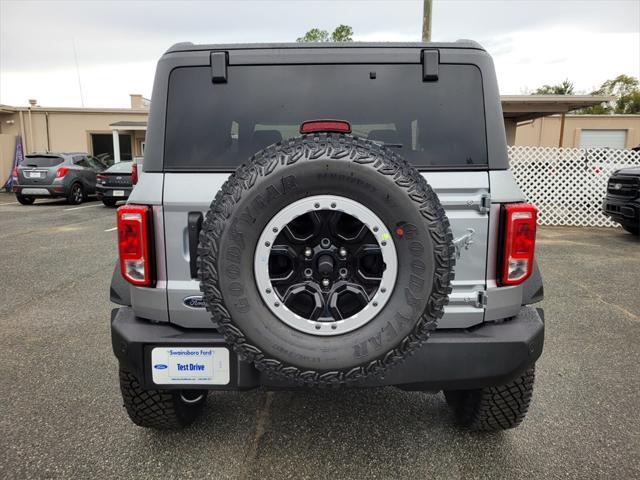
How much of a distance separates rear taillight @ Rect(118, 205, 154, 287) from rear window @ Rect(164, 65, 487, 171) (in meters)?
0.31

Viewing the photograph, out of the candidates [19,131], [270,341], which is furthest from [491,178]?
[19,131]

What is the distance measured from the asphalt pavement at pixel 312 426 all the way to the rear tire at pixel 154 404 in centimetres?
12

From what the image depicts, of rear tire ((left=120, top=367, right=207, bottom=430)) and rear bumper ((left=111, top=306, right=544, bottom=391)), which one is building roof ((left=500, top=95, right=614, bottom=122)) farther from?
rear tire ((left=120, top=367, right=207, bottom=430))

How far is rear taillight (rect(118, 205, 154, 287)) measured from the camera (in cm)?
206

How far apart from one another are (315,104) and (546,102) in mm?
15922

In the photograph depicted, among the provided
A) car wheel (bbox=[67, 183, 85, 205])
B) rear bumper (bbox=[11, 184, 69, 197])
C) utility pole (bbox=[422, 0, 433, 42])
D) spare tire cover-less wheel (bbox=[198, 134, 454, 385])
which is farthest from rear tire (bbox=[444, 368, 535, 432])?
car wheel (bbox=[67, 183, 85, 205])

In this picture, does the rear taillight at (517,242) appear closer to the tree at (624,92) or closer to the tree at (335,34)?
the tree at (335,34)

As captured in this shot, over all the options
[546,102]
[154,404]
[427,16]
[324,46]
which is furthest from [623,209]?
[154,404]

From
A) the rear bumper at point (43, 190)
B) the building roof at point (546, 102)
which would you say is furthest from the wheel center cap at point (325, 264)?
the building roof at point (546, 102)

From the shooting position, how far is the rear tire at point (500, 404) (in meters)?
2.40

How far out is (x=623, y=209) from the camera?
8406 millimetres

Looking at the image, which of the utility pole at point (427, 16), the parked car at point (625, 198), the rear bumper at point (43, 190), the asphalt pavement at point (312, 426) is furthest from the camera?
the rear bumper at point (43, 190)

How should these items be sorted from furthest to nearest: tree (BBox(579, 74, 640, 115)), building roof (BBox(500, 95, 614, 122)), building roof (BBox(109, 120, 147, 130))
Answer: tree (BBox(579, 74, 640, 115))
building roof (BBox(109, 120, 147, 130))
building roof (BBox(500, 95, 614, 122))

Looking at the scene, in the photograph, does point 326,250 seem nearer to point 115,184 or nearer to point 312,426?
point 312,426
